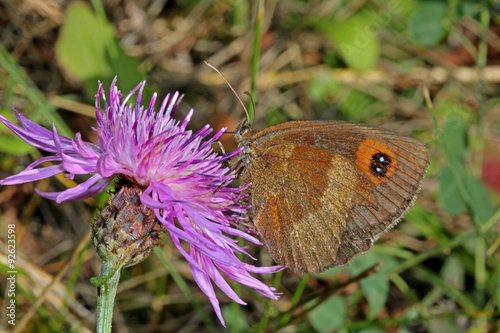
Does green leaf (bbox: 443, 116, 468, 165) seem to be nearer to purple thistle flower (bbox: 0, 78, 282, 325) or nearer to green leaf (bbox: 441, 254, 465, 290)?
green leaf (bbox: 441, 254, 465, 290)

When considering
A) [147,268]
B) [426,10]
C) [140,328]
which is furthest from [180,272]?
[426,10]

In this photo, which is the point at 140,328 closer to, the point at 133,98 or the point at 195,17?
the point at 133,98

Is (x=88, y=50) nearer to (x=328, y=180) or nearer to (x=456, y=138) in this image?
(x=328, y=180)

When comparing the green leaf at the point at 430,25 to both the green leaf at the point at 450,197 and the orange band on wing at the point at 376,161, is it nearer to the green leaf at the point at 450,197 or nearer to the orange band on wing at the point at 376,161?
the green leaf at the point at 450,197

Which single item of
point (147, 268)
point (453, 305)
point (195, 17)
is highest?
point (195, 17)

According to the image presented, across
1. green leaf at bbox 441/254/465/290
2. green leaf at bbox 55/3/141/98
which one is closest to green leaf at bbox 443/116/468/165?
green leaf at bbox 441/254/465/290

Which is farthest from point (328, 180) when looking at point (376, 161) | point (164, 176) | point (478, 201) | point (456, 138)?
point (456, 138)

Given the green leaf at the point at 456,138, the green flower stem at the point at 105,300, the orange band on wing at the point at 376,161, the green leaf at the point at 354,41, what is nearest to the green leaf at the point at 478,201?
the green leaf at the point at 456,138

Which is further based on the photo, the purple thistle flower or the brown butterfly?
the brown butterfly
